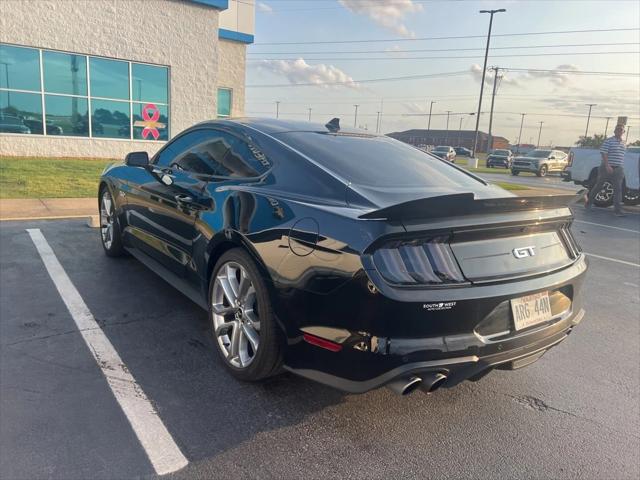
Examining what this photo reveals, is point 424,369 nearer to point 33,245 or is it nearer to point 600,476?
point 600,476

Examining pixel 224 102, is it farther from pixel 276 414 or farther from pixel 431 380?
pixel 431 380

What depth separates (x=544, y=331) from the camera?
8.76 feet

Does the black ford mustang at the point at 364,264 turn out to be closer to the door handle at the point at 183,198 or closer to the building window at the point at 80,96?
the door handle at the point at 183,198

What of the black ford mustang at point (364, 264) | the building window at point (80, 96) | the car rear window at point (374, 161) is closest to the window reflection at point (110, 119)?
the building window at point (80, 96)

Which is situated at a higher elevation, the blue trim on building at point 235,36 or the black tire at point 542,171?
the blue trim on building at point 235,36

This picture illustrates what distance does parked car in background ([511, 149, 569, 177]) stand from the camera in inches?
1223

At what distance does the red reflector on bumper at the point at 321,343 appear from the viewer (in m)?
2.34

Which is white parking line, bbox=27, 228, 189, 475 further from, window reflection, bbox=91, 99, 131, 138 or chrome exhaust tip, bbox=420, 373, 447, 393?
window reflection, bbox=91, 99, 131, 138

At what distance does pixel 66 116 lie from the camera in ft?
50.2

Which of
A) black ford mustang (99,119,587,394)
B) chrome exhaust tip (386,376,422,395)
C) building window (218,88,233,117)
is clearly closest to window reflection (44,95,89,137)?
building window (218,88,233,117)

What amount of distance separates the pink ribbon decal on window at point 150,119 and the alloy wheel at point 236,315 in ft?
50.7

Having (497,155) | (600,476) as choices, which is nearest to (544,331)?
(600,476)

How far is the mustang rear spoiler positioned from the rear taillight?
14 cm

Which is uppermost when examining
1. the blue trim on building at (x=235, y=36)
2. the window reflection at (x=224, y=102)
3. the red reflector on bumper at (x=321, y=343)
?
the blue trim on building at (x=235, y=36)
